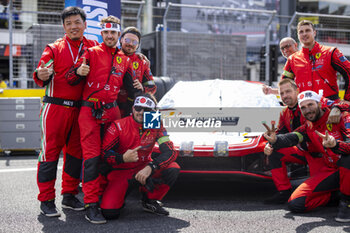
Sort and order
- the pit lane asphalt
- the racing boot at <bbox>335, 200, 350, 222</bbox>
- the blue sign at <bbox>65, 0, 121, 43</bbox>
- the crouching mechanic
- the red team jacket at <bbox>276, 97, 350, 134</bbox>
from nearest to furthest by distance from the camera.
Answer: the pit lane asphalt < the racing boot at <bbox>335, 200, 350, 222</bbox> < the crouching mechanic < the red team jacket at <bbox>276, 97, 350, 134</bbox> < the blue sign at <bbox>65, 0, 121, 43</bbox>

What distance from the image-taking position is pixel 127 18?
9.40 meters

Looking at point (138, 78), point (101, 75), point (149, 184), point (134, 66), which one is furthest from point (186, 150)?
point (101, 75)

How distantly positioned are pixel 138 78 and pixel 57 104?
0.88 meters

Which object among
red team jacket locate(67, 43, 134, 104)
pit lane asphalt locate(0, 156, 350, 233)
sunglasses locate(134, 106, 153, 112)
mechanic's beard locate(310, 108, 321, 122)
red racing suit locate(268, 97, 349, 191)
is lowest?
pit lane asphalt locate(0, 156, 350, 233)

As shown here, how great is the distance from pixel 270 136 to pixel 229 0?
22213mm

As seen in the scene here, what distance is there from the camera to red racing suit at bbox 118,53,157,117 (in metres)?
4.45

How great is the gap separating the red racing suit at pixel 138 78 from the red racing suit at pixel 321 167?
1450mm

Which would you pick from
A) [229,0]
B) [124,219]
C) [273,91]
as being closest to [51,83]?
[124,219]

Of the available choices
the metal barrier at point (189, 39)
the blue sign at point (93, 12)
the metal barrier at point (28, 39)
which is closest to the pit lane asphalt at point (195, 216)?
the blue sign at point (93, 12)

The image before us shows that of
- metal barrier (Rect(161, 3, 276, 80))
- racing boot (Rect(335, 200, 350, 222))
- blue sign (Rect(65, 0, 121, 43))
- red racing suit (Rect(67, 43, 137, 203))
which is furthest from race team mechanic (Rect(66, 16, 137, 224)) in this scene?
metal barrier (Rect(161, 3, 276, 80))

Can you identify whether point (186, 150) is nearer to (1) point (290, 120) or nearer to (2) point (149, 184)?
(2) point (149, 184)

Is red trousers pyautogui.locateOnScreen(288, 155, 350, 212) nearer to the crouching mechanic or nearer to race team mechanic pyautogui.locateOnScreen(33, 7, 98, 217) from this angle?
the crouching mechanic

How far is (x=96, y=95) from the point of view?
402 cm

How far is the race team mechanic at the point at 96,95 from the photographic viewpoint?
3.86m
